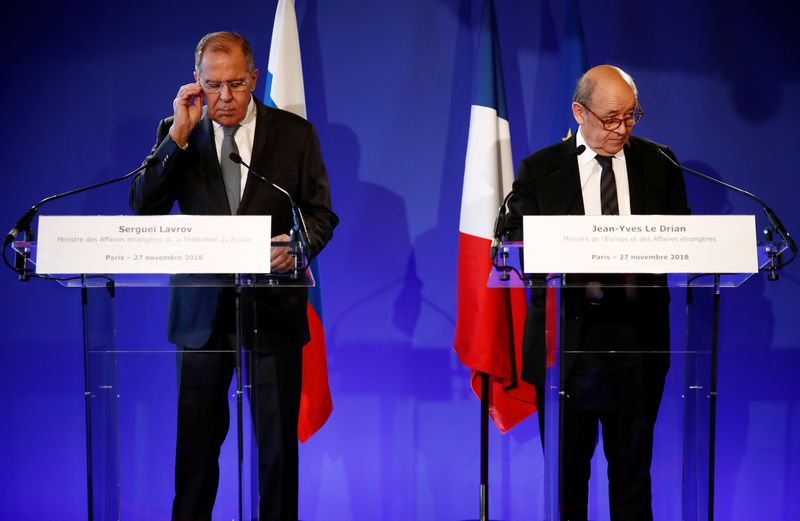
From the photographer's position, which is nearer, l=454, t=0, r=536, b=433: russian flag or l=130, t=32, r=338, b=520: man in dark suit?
l=130, t=32, r=338, b=520: man in dark suit

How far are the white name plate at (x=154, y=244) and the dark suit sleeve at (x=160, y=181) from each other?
51 centimetres

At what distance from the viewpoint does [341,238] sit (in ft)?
12.6

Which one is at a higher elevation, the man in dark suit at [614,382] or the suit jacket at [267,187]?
the suit jacket at [267,187]

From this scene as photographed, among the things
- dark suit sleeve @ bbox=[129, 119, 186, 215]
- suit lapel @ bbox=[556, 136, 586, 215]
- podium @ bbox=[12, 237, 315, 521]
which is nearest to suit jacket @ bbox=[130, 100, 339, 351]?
dark suit sleeve @ bbox=[129, 119, 186, 215]

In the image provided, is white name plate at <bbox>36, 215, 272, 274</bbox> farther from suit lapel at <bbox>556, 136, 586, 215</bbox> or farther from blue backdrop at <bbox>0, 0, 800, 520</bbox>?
blue backdrop at <bbox>0, 0, 800, 520</bbox>

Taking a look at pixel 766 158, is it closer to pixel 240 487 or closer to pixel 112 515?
pixel 240 487

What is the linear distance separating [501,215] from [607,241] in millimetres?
336

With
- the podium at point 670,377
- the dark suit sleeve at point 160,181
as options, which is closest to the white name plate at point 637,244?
the podium at point 670,377

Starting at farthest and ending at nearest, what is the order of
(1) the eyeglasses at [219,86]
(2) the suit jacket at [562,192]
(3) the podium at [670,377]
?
(1) the eyeglasses at [219,86] → (2) the suit jacket at [562,192] → (3) the podium at [670,377]

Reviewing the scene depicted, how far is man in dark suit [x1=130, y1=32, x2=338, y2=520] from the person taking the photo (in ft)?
6.91

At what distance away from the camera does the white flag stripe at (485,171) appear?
136 inches

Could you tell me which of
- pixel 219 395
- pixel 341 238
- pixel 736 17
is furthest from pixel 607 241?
pixel 736 17

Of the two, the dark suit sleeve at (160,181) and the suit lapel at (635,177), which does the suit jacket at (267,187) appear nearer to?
the dark suit sleeve at (160,181)

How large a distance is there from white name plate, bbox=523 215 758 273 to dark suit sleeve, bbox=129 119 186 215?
1133 millimetres
